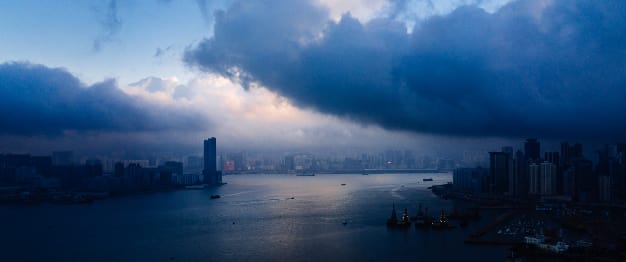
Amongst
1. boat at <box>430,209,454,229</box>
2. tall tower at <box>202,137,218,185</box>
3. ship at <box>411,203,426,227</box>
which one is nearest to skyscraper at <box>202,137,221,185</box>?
tall tower at <box>202,137,218,185</box>

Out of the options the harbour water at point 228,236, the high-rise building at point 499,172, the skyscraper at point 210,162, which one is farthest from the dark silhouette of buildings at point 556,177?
the skyscraper at point 210,162

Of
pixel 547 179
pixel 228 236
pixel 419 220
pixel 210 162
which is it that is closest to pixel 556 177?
pixel 547 179

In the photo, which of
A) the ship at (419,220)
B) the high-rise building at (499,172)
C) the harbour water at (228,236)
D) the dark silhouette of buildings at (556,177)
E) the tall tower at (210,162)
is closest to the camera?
the harbour water at (228,236)

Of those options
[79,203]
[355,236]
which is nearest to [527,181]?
[355,236]

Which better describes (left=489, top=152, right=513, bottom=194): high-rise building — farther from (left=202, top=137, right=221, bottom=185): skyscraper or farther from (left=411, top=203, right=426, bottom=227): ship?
(left=202, top=137, right=221, bottom=185): skyscraper

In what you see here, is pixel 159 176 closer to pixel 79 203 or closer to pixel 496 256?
pixel 79 203

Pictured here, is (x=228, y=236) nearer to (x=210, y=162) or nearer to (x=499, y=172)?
(x=499, y=172)

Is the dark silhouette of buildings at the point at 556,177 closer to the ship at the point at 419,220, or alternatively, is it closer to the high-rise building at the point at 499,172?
the high-rise building at the point at 499,172

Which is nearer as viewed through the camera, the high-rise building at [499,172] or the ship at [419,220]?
the ship at [419,220]

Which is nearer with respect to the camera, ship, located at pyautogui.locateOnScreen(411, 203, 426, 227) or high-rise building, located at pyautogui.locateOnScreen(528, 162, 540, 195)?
ship, located at pyautogui.locateOnScreen(411, 203, 426, 227)
